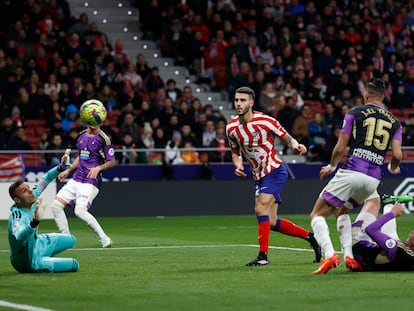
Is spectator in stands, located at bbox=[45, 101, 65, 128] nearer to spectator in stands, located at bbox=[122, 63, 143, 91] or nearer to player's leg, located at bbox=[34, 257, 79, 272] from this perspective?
spectator in stands, located at bbox=[122, 63, 143, 91]

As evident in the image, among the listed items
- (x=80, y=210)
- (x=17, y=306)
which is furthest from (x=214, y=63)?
(x=17, y=306)

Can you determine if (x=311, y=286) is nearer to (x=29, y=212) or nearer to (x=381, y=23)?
(x=29, y=212)

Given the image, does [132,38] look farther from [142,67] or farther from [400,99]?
[400,99]

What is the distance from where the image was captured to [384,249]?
12.7 metres

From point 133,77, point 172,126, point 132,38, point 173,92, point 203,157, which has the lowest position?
point 203,157

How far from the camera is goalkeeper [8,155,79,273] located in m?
12.8

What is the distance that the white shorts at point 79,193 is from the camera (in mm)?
18172

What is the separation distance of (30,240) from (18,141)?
14097 millimetres

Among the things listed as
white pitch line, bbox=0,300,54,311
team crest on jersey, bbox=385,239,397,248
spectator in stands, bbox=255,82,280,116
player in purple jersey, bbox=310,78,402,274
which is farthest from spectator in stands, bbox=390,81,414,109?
white pitch line, bbox=0,300,54,311

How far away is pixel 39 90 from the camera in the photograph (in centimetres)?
2848

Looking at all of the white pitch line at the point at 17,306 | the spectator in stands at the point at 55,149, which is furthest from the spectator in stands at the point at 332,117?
the white pitch line at the point at 17,306

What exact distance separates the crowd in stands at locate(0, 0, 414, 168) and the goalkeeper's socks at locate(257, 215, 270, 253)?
42.7 ft

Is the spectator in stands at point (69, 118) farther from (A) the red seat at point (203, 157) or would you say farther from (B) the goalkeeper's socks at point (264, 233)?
(B) the goalkeeper's socks at point (264, 233)

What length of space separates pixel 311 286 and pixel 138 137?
55.7ft
